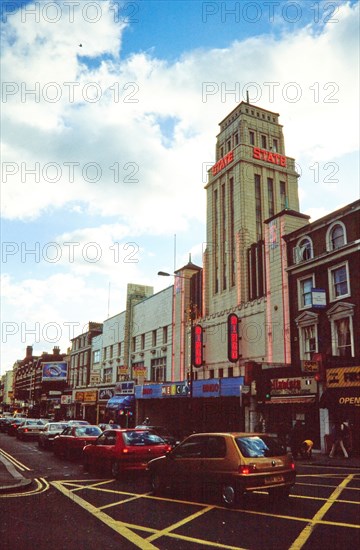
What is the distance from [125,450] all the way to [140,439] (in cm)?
75

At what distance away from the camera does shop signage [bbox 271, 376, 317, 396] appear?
25.5 m

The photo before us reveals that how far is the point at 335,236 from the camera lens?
2739 cm

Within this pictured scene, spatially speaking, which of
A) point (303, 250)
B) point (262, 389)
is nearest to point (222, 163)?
point (303, 250)

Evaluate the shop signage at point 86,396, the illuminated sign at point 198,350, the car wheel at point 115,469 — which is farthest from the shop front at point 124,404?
the car wheel at point 115,469

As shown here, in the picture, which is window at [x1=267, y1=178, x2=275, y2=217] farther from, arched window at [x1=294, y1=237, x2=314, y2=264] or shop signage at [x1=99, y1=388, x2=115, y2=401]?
shop signage at [x1=99, y1=388, x2=115, y2=401]

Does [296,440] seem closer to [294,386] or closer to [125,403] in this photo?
[294,386]

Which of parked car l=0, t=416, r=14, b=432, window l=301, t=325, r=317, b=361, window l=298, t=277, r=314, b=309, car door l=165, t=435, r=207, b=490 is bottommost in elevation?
parked car l=0, t=416, r=14, b=432

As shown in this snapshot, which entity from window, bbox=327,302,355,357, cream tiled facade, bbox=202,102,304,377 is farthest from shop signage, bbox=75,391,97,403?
window, bbox=327,302,355,357

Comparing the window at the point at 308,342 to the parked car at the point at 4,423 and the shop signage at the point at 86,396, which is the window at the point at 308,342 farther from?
the shop signage at the point at 86,396

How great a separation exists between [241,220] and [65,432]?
77.2 feet

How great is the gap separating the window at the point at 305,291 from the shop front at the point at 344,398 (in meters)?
5.58

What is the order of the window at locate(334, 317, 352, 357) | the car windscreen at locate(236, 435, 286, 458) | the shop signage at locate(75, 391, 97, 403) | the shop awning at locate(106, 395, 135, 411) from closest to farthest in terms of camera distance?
the car windscreen at locate(236, 435, 286, 458), the window at locate(334, 317, 352, 357), the shop awning at locate(106, 395, 135, 411), the shop signage at locate(75, 391, 97, 403)

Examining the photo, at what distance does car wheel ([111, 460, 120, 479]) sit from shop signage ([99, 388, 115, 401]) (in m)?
38.3

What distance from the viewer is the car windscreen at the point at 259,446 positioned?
9625 millimetres
